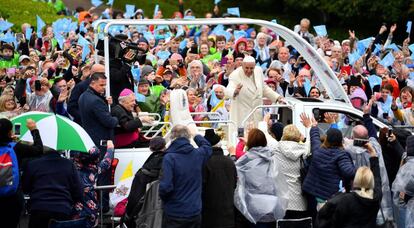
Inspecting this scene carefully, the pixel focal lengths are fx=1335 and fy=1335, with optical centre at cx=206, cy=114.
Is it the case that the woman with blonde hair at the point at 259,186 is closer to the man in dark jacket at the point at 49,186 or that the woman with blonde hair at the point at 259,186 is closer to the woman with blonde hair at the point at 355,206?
the woman with blonde hair at the point at 355,206

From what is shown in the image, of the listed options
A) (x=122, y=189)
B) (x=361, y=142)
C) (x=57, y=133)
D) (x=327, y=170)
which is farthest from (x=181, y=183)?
(x=361, y=142)

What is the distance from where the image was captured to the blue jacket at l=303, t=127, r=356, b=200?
16.1 meters

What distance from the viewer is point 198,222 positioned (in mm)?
15836

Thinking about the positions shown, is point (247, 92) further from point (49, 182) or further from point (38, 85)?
point (49, 182)

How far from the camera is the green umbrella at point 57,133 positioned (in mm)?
16031

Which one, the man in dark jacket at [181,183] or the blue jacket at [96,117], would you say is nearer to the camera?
the man in dark jacket at [181,183]

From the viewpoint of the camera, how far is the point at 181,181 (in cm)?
1567

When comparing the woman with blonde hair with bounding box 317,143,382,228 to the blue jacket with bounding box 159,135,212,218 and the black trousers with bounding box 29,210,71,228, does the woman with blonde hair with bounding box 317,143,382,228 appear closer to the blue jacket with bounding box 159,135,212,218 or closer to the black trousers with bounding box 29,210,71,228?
the blue jacket with bounding box 159,135,212,218

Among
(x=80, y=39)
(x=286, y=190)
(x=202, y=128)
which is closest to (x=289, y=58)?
(x=80, y=39)

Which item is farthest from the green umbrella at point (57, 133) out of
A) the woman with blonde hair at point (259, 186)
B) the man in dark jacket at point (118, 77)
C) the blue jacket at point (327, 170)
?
the blue jacket at point (327, 170)

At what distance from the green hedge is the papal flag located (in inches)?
681

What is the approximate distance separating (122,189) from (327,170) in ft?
9.42

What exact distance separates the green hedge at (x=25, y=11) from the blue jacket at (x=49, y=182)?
18.8 meters

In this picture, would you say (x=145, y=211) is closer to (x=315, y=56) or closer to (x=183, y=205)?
(x=183, y=205)
